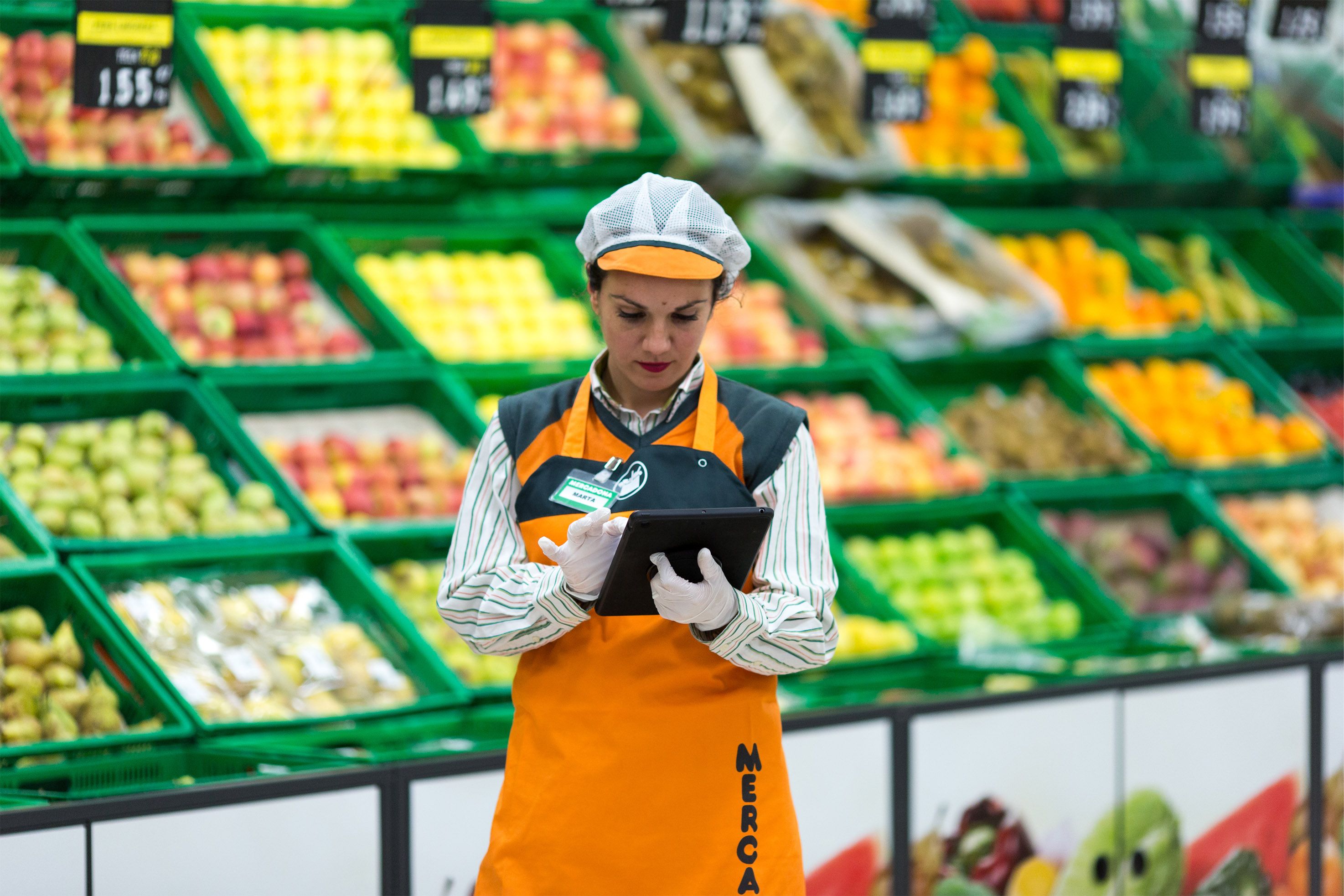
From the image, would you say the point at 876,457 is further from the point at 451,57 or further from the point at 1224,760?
the point at 451,57

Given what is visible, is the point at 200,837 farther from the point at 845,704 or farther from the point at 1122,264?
the point at 1122,264

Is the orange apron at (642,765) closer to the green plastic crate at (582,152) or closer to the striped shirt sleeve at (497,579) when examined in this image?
the striped shirt sleeve at (497,579)

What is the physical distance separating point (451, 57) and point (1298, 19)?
352cm

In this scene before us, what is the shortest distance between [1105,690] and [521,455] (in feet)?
8.63

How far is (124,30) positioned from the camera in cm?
418

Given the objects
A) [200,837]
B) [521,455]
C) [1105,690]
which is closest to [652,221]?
[521,455]

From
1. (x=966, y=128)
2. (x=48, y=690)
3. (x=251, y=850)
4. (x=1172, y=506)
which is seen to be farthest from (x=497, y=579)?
(x=966, y=128)

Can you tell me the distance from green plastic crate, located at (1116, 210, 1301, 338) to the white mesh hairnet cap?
16.6 feet

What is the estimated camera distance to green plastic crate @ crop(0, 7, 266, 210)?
4.71 metres

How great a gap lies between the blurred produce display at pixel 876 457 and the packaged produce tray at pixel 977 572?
6 centimetres

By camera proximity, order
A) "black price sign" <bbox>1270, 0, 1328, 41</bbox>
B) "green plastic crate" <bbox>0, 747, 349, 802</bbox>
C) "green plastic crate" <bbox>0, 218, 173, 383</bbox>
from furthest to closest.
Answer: "black price sign" <bbox>1270, 0, 1328, 41</bbox> → "green plastic crate" <bbox>0, 218, 173, 383</bbox> → "green plastic crate" <bbox>0, 747, 349, 802</bbox>

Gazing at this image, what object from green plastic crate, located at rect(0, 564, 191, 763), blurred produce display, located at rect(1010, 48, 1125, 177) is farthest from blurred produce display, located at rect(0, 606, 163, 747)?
blurred produce display, located at rect(1010, 48, 1125, 177)

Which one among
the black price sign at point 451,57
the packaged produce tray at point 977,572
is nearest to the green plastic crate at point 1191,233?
the packaged produce tray at point 977,572

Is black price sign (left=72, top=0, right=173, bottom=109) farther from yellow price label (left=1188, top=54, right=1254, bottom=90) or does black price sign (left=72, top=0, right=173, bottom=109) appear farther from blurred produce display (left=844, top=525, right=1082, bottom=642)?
yellow price label (left=1188, top=54, right=1254, bottom=90)
